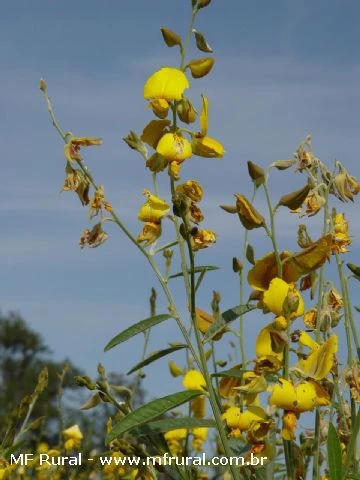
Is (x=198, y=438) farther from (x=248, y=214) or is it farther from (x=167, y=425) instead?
(x=248, y=214)

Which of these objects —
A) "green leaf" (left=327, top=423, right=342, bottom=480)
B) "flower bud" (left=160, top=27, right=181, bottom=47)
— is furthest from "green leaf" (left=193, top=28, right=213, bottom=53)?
"green leaf" (left=327, top=423, right=342, bottom=480)

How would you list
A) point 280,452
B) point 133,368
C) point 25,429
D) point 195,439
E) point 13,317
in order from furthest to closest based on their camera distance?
point 13,317 < point 195,439 < point 280,452 < point 25,429 < point 133,368

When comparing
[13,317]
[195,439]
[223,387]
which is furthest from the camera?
[13,317]

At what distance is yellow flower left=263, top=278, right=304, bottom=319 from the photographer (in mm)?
1704

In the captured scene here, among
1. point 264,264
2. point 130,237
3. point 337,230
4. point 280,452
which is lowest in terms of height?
point 280,452

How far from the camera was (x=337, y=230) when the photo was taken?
2.37 metres

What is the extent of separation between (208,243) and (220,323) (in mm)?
174

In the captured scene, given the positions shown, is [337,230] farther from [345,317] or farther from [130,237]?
[130,237]

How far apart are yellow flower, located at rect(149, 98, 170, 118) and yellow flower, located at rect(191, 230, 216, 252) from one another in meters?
0.26

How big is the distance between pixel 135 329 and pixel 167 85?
0.52 m

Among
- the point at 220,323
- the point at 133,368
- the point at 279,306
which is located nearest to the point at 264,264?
the point at 279,306

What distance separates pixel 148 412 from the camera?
5.60ft

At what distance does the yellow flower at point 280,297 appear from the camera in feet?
5.59

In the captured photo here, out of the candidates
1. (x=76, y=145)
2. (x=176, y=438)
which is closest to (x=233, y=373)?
(x=76, y=145)
